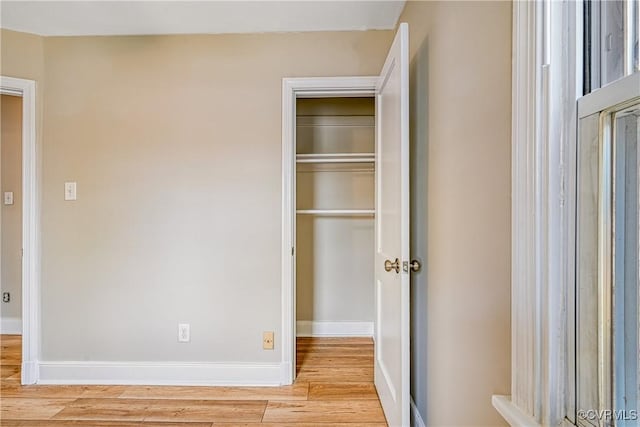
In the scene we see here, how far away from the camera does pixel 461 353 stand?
1208 millimetres

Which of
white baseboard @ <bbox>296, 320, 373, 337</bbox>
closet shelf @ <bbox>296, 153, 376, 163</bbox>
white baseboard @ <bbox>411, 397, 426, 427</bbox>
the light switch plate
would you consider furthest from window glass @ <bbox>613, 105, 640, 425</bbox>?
the light switch plate

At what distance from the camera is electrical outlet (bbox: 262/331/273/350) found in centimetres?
238

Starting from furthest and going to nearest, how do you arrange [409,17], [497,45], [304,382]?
1. [304,382]
2. [409,17]
3. [497,45]

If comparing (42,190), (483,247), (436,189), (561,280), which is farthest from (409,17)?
(42,190)

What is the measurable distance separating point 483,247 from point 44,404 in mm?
2661

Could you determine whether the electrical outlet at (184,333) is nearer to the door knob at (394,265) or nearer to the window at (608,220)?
the door knob at (394,265)

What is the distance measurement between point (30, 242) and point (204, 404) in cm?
164

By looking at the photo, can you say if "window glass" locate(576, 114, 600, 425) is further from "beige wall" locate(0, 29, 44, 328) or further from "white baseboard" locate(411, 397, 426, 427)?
"beige wall" locate(0, 29, 44, 328)

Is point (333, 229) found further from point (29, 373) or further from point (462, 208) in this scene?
point (29, 373)

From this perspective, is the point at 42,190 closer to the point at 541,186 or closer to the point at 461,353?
the point at 461,353

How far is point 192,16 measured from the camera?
85.6 inches

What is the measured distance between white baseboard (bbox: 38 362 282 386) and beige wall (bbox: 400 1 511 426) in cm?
113

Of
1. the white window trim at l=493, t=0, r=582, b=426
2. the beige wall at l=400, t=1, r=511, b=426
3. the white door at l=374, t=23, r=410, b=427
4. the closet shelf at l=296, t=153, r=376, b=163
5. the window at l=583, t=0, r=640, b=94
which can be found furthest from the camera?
the closet shelf at l=296, t=153, r=376, b=163

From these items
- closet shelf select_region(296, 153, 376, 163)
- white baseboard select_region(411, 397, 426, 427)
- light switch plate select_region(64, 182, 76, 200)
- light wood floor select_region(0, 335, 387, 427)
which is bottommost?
light wood floor select_region(0, 335, 387, 427)
